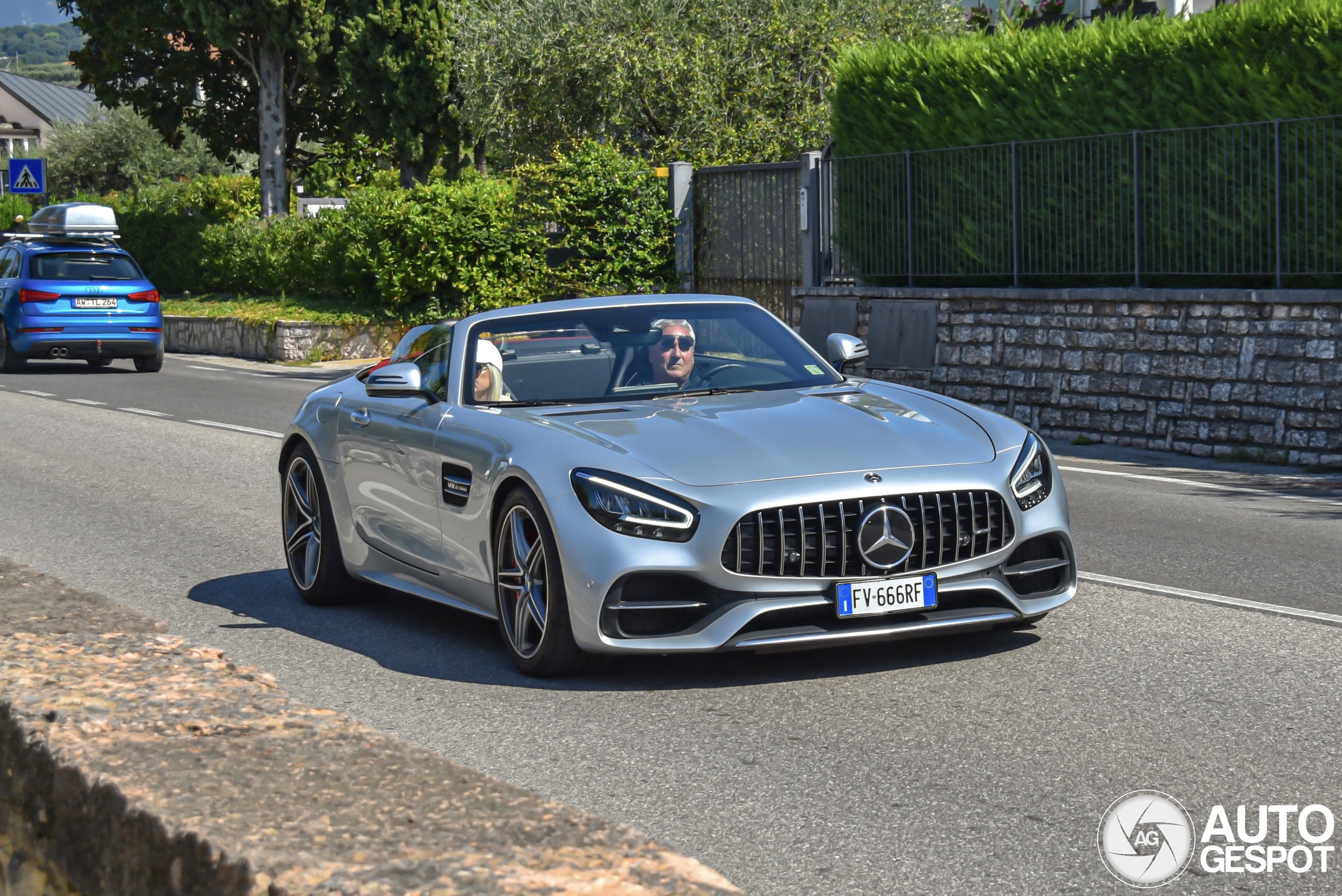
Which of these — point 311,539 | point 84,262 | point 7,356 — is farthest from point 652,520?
point 7,356

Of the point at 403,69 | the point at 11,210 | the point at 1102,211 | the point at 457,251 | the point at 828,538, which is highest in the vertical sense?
the point at 403,69

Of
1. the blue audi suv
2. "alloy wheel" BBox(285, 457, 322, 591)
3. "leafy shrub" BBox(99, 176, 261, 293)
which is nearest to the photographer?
"alloy wheel" BBox(285, 457, 322, 591)

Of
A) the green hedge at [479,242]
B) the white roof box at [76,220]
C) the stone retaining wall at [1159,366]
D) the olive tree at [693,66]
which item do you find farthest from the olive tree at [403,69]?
the stone retaining wall at [1159,366]

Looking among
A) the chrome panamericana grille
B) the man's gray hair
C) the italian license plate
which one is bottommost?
the italian license plate

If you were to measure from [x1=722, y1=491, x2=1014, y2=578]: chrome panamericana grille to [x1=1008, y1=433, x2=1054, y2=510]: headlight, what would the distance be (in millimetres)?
362

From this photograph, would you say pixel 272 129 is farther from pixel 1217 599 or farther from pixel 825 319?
pixel 1217 599

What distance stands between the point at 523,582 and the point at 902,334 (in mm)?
12214

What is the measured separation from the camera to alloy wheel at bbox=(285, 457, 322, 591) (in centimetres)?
832

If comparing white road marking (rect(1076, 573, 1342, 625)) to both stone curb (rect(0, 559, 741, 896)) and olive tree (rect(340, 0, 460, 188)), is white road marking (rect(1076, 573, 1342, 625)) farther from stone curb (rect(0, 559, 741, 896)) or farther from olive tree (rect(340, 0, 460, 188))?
olive tree (rect(340, 0, 460, 188))

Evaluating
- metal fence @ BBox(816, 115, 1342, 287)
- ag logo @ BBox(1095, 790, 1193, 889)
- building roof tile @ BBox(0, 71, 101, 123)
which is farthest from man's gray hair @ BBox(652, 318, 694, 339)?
building roof tile @ BBox(0, 71, 101, 123)

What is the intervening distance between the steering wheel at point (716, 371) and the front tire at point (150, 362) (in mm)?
20355

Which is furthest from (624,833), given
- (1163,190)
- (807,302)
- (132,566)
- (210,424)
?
(807,302)

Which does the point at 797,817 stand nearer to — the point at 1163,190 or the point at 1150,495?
the point at 1150,495

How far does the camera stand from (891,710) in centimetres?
586
